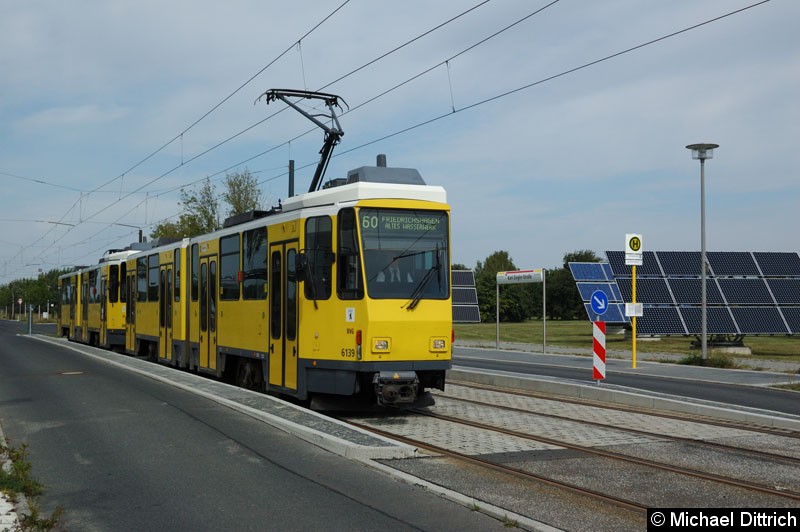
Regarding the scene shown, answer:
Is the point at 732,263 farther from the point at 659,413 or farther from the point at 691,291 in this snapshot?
the point at 659,413

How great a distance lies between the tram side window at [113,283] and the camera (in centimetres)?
3042

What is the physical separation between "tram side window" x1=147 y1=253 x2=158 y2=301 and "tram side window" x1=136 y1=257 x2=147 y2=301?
20.1 inches

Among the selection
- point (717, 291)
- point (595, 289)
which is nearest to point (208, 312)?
point (717, 291)

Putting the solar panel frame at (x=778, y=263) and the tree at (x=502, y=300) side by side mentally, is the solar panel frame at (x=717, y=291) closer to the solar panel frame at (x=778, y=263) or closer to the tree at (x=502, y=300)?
the solar panel frame at (x=778, y=263)

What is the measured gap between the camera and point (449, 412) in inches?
558

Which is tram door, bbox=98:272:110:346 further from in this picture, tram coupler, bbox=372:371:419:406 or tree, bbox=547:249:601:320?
tree, bbox=547:249:601:320

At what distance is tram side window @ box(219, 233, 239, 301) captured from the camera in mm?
16750

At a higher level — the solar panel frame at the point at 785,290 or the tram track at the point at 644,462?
the solar panel frame at the point at 785,290

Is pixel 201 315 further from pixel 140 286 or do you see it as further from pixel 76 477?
pixel 76 477

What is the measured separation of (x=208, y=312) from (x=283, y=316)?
17.4 feet

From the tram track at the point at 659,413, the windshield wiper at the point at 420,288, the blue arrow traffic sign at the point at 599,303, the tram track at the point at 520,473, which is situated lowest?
the tram track at the point at 659,413

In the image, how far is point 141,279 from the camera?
26688 mm

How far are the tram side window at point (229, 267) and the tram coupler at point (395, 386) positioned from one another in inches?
205

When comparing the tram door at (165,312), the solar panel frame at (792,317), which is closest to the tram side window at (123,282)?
the tram door at (165,312)
